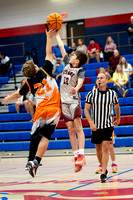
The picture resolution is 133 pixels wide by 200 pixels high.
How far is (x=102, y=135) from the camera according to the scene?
19.2 feet

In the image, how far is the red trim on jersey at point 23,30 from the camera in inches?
723

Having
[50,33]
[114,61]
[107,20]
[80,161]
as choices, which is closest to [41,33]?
[107,20]

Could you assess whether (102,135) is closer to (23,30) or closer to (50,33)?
(50,33)

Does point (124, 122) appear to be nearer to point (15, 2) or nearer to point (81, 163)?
point (81, 163)

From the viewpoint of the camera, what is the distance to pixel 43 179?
6289 millimetres

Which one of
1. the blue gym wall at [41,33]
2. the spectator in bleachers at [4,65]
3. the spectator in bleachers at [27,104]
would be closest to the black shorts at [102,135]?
the spectator in bleachers at [27,104]

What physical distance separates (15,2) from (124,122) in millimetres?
9624

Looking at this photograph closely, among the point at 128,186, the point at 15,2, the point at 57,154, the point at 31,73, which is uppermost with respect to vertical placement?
the point at 15,2

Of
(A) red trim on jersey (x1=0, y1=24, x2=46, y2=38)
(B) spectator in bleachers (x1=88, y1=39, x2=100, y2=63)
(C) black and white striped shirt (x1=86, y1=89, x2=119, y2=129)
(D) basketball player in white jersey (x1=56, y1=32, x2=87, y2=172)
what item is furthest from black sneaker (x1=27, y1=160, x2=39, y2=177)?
(A) red trim on jersey (x1=0, y1=24, x2=46, y2=38)

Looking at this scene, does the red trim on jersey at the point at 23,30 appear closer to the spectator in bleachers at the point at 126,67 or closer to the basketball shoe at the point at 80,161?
the spectator in bleachers at the point at 126,67

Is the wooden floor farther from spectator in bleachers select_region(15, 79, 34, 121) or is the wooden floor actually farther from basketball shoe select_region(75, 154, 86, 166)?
spectator in bleachers select_region(15, 79, 34, 121)

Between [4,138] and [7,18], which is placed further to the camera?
[7,18]

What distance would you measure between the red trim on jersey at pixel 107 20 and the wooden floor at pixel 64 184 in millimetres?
9964

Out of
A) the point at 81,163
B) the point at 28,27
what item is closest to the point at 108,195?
the point at 81,163
